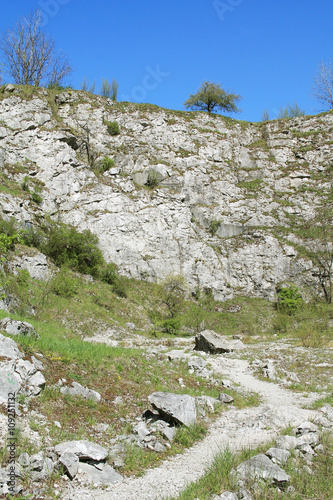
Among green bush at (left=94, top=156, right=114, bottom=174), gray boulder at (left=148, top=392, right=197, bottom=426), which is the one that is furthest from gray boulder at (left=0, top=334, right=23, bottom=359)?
green bush at (left=94, top=156, right=114, bottom=174)

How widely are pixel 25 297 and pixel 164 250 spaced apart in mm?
18076

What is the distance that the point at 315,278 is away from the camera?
32875 mm

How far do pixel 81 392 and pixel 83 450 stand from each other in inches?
83.2

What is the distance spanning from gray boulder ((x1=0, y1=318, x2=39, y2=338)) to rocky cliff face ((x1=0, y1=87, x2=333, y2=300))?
63.5ft

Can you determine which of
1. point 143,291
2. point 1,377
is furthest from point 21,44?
point 1,377

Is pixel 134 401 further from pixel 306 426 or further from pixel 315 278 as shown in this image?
→ pixel 315 278

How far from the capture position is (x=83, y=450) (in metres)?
4.96

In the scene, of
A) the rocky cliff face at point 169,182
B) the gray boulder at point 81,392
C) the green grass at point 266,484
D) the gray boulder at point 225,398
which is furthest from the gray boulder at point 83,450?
the rocky cliff face at point 169,182

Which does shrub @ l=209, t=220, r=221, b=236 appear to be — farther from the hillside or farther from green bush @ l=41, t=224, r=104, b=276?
green bush @ l=41, t=224, r=104, b=276

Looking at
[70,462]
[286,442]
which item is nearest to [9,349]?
[70,462]

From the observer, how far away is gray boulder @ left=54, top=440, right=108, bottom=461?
4.90m

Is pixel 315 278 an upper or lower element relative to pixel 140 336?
upper

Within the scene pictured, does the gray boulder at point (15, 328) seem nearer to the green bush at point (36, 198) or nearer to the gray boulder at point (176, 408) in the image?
the gray boulder at point (176, 408)

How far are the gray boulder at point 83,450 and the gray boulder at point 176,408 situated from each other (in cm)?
182
